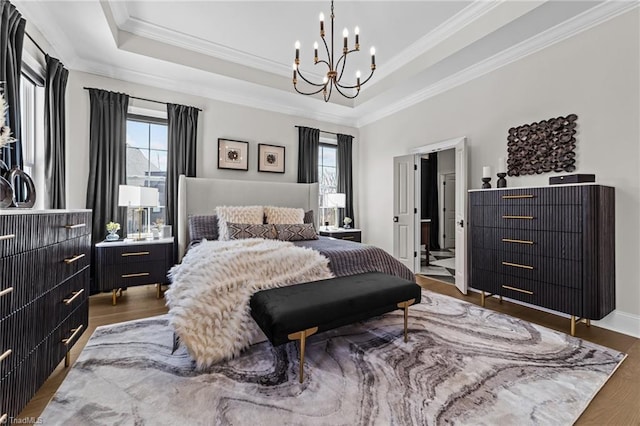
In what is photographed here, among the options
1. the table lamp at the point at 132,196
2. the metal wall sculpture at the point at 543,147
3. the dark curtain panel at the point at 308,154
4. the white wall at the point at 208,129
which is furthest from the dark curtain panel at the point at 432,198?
the table lamp at the point at 132,196

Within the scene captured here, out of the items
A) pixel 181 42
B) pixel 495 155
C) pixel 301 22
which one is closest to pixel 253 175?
pixel 181 42

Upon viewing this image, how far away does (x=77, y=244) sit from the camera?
1916mm

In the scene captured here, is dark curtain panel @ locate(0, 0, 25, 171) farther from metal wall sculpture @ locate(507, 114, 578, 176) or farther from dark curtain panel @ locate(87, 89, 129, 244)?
metal wall sculpture @ locate(507, 114, 578, 176)

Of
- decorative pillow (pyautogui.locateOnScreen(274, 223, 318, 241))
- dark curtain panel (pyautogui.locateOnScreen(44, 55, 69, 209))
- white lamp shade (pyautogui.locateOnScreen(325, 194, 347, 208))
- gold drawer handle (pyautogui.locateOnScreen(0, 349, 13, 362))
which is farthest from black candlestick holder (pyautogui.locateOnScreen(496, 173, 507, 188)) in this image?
dark curtain panel (pyautogui.locateOnScreen(44, 55, 69, 209))

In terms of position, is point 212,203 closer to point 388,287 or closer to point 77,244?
point 77,244

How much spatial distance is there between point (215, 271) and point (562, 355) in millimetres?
2645

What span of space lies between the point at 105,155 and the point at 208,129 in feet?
4.39

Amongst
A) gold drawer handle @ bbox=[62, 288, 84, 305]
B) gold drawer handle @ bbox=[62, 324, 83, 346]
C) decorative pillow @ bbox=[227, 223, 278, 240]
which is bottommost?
gold drawer handle @ bbox=[62, 324, 83, 346]

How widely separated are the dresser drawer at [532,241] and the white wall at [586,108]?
524mm

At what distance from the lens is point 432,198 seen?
741 centimetres

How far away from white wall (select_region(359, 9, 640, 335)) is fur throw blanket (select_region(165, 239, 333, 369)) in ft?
8.95

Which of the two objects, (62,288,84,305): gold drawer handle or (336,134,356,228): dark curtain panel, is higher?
(336,134,356,228): dark curtain panel

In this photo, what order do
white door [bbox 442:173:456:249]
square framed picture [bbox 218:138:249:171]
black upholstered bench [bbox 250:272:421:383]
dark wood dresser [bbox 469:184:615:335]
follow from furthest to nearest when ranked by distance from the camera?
white door [bbox 442:173:456:249], square framed picture [bbox 218:138:249:171], dark wood dresser [bbox 469:184:615:335], black upholstered bench [bbox 250:272:421:383]

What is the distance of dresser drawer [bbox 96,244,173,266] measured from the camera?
3092 millimetres
